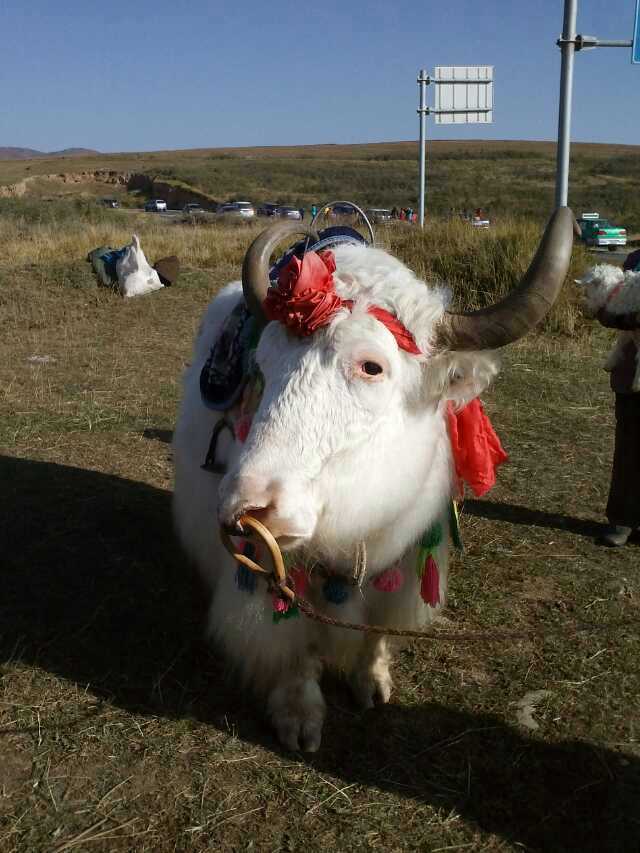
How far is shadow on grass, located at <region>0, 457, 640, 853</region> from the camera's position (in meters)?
2.45

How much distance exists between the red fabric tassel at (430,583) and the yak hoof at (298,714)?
0.53 metres

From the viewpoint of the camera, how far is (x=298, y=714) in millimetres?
2711

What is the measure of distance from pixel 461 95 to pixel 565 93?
9.22 m

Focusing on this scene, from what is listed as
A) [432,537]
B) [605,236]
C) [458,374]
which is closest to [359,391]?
[458,374]

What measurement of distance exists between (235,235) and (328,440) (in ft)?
45.4

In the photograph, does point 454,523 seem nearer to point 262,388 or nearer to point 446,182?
point 262,388

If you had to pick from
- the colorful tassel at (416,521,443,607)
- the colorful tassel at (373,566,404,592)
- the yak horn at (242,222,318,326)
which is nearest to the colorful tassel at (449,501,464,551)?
the colorful tassel at (416,521,443,607)

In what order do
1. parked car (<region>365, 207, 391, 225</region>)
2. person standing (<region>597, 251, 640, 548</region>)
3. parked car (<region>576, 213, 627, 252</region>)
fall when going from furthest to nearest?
parked car (<region>576, 213, 627, 252</region>) < parked car (<region>365, 207, 391, 225</region>) < person standing (<region>597, 251, 640, 548</region>)

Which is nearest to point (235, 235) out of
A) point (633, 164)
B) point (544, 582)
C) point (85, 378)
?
point (85, 378)

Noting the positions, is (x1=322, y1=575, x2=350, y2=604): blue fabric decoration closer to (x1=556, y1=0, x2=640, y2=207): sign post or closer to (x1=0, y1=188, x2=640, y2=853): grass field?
(x1=0, y1=188, x2=640, y2=853): grass field

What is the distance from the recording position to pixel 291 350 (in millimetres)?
2154

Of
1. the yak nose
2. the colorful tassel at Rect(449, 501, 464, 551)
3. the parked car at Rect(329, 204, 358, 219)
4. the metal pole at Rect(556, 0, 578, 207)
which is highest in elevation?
the metal pole at Rect(556, 0, 578, 207)

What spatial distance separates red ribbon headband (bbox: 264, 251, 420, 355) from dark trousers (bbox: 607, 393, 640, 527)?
254 centimetres

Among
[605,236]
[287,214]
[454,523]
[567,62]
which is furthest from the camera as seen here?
[287,214]
